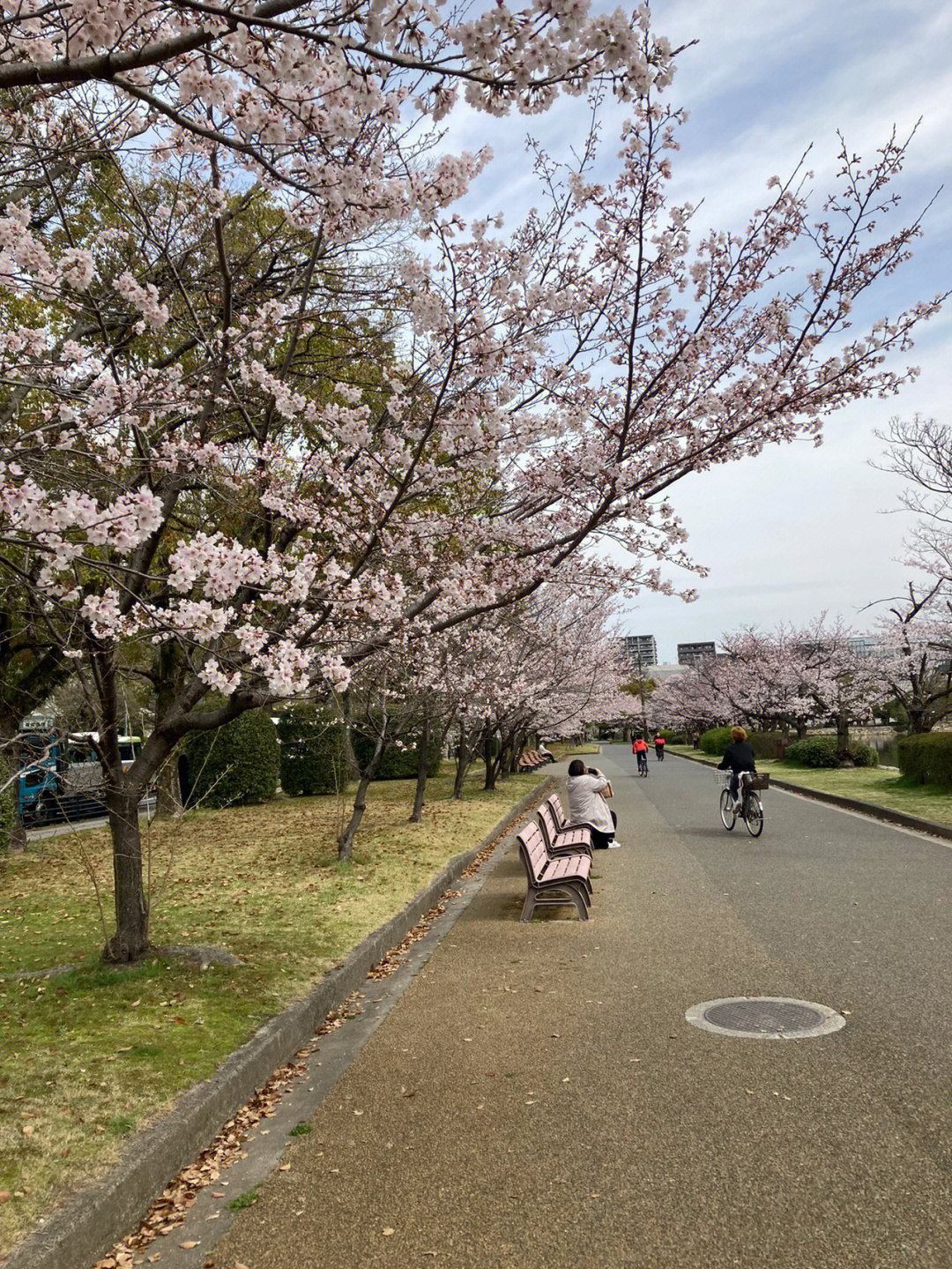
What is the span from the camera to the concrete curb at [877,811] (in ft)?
44.7

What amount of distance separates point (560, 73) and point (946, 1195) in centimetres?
431

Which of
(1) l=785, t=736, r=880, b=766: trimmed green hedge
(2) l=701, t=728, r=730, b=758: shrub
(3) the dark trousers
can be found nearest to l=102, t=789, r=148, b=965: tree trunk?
(3) the dark trousers

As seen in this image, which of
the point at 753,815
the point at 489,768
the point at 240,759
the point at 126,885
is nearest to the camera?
the point at 126,885

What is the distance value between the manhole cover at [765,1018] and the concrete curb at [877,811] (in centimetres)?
879

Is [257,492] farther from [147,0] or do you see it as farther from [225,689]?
[147,0]

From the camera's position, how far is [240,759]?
22500mm

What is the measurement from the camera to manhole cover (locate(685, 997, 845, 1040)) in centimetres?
515

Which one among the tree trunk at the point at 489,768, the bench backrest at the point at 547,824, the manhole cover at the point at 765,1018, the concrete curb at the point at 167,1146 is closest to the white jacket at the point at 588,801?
the bench backrest at the point at 547,824

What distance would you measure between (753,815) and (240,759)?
13.0 m

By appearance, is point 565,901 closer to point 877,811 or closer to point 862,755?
point 877,811

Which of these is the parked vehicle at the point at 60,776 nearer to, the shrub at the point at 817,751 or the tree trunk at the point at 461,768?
the tree trunk at the point at 461,768

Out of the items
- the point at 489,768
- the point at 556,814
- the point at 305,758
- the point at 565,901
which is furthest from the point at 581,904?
the point at 305,758

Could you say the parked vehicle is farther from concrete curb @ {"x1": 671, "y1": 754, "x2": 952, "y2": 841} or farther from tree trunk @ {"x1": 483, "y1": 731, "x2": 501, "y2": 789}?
concrete curb @ {"x1": 671, "y1": 754, "x2": 952, "y2": 841}

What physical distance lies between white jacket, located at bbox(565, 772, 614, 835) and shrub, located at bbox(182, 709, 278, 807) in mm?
11370
